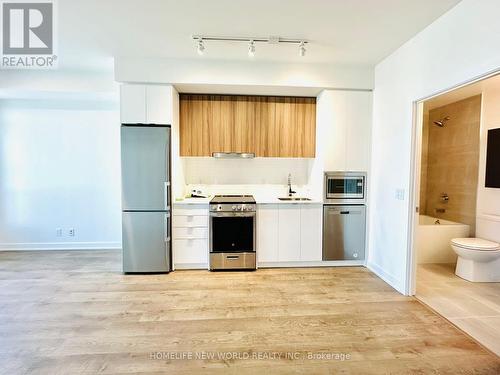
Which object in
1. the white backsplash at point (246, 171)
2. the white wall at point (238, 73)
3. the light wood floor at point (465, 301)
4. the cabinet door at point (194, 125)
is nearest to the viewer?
the light wood floor at point (465, 301)

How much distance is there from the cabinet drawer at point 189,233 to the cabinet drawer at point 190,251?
55 mm

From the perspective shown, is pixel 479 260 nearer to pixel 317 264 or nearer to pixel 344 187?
pixel 344 187

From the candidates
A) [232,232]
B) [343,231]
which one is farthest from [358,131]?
[232,232]

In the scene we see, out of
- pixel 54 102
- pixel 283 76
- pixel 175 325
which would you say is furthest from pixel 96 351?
pixel 54 102

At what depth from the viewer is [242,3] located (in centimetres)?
223

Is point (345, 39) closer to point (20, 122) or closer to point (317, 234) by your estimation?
point (317, 234)

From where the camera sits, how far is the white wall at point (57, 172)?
4242mm

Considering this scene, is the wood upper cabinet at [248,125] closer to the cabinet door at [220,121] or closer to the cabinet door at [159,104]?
the cabinet door at [220,121]

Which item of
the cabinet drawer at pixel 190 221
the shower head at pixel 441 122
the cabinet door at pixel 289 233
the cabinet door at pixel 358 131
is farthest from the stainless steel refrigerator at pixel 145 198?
the shower head at pixel 441 122

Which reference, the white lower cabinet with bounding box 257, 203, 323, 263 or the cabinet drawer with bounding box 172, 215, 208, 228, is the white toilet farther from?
the cabinet drawer with bounding box 172, 215, 208, 228

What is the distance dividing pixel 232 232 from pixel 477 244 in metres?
3.07

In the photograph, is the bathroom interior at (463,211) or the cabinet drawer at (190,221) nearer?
the bathroom interior at (463,211)

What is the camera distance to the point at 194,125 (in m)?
3.81

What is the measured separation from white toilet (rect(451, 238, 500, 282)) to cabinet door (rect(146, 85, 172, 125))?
403cm
